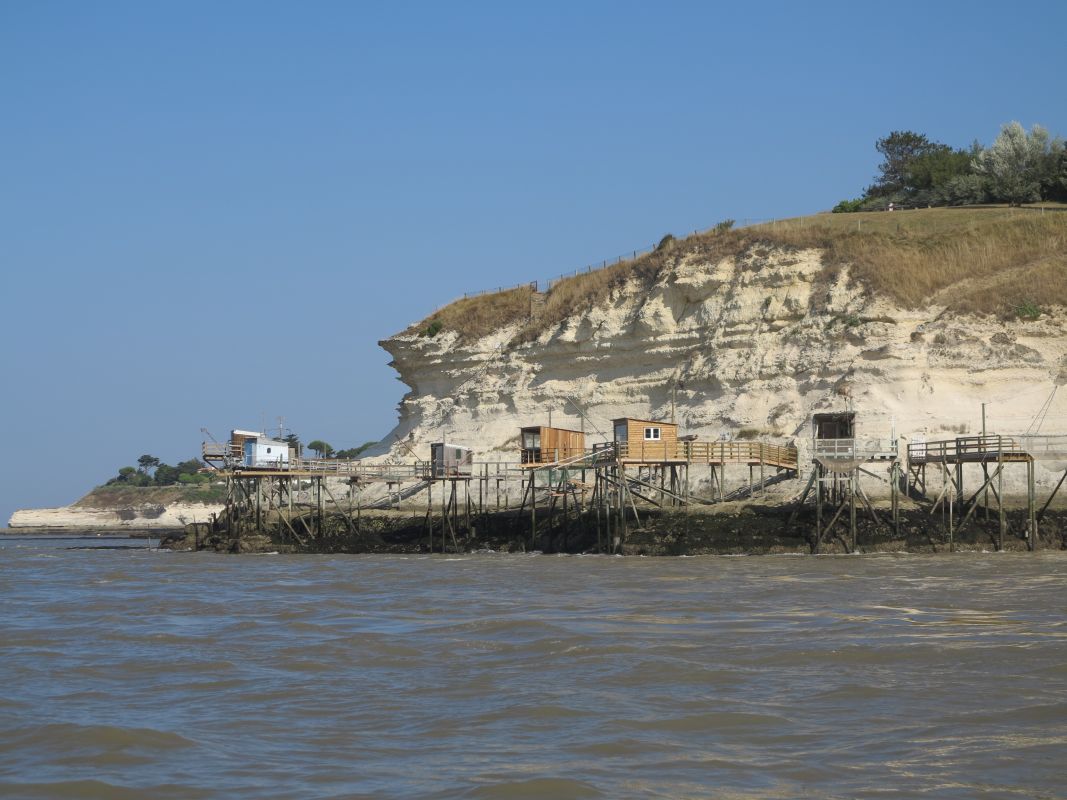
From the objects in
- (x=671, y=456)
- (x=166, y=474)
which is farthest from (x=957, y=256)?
(x=166, y=474)

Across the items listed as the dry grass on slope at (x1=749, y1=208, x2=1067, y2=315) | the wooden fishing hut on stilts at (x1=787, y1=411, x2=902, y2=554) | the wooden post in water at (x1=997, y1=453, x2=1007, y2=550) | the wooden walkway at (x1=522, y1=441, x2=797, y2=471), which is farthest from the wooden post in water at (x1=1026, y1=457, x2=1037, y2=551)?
the dry grass on slope at (x1=749, y1=208, x2=1067, y2=315)

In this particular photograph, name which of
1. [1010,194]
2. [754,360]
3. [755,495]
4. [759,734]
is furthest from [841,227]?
[759,734]

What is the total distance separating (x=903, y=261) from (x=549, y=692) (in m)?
40.8

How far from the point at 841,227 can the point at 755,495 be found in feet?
58.7

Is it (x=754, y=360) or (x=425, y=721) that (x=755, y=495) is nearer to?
(x=754, y=360)

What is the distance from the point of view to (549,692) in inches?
594

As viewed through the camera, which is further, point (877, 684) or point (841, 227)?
point (841, 227)

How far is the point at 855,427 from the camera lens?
147 ft

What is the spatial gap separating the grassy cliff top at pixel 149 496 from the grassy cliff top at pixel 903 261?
53.8 meters

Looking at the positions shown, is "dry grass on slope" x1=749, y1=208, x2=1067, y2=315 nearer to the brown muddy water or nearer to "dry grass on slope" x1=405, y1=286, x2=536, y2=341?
"dry grass on slope" x1=405, y1=286, x2=536, y2=341

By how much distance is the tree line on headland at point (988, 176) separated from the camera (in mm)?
64938

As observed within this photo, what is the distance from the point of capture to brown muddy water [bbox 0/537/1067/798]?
11.5 meters

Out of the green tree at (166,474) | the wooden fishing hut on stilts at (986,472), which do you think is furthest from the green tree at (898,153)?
the green tree at (166,474)

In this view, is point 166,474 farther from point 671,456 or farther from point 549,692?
point 549,692
